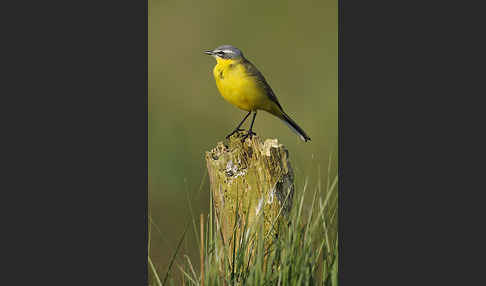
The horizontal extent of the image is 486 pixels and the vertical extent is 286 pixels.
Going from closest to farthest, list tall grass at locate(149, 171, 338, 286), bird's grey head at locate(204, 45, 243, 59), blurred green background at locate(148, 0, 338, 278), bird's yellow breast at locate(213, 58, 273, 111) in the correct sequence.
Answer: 1. tall grass at locate(149, 171, 338, 286)
2. blurred green background at locate(148, 0, 338, 278)
3. bird's grey head at locate(204, 45, 243, 59)
4. bird's yellow breast at locate(213, 58, 273, 111)

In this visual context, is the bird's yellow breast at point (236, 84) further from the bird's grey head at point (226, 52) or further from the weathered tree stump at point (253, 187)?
the weathered tree stump at point (253, 187)

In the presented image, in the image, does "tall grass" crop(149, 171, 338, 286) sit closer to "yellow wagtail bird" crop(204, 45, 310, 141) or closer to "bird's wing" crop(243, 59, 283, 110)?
"yellow wagtail bird" crop(204, 45, 310, 141)

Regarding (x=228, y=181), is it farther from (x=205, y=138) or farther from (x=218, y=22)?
(x=218, y=22)

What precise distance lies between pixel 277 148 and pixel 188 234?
37.8 inches

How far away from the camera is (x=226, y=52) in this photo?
6016 millimetres

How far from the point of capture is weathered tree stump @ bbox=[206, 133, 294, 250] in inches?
205

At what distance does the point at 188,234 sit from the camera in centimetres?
527

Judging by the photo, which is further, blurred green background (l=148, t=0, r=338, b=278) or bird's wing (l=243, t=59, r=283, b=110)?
bird's wing (l=243, t=59, r=283, b=110)

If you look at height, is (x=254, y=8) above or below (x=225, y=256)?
above

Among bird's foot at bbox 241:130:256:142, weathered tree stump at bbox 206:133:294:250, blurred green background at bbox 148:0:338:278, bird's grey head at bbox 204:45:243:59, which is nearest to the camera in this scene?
weathered tree stump at bbox 206:133:294:250

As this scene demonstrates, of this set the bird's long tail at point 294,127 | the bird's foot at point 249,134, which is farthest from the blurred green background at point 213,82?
the bird's foot at point 249,134

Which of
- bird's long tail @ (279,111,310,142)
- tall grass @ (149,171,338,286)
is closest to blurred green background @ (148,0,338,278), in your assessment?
bird's long tail @ (279,111,310,142)

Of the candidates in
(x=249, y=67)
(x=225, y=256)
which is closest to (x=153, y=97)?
(x=249, y=67)

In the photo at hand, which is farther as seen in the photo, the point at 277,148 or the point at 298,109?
the point at 298,109
